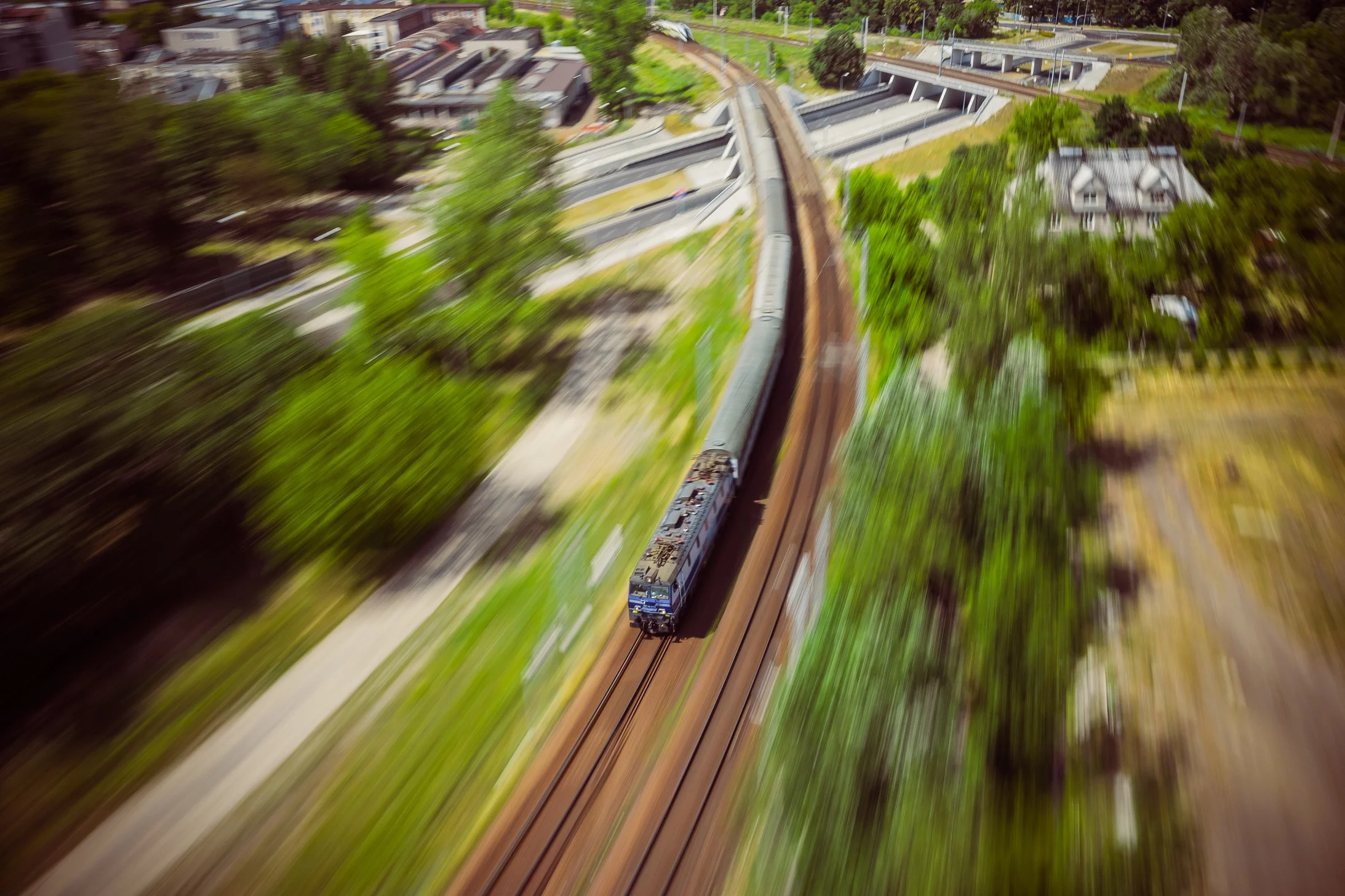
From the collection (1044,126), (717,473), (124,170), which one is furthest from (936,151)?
(124,170)

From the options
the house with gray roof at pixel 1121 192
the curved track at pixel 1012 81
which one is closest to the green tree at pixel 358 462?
the house with gray roof at pixel 1121 192

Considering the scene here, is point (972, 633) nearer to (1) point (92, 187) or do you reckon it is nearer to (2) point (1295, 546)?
(2) point (1295, 546)

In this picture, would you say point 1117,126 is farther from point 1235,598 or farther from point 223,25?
point 223,25

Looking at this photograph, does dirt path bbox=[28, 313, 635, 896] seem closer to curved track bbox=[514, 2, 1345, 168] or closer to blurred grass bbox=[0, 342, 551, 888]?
blurred grass bbox=[0, 342, 551, 888]

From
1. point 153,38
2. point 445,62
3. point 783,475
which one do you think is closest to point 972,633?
point 783,475

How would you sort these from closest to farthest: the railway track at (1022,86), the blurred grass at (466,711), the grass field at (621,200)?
the blurred grass at (466,711) < the railway track at (1022,86) < the grass field at (621,200)

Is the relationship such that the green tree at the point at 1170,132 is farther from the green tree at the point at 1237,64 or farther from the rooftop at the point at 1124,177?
the green tree at the point at 1237,64
